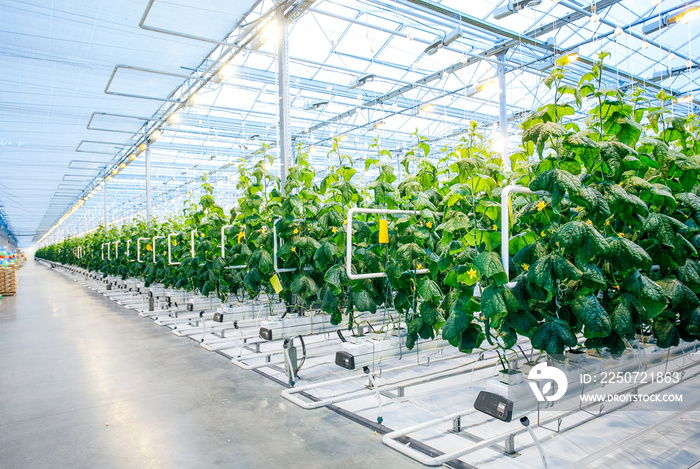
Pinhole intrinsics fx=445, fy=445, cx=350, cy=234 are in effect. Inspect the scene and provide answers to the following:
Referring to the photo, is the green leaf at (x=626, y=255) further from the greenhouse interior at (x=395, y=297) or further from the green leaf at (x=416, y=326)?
the green leaf at (x=416, y=326)

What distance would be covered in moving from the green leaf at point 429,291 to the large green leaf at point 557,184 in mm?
1115

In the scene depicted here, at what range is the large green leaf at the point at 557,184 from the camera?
75.7 inches

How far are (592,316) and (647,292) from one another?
354 millimetres

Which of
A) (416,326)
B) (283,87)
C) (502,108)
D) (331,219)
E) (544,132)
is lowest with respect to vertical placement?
(416,326)

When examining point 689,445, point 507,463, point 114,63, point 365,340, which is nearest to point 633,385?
point 689,445

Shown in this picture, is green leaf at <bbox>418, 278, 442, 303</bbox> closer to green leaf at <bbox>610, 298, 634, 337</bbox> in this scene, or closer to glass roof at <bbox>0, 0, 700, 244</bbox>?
green leaf at <bbox>610, 298, 634, 337</bbox>

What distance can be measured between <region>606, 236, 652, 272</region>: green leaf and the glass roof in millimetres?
1156

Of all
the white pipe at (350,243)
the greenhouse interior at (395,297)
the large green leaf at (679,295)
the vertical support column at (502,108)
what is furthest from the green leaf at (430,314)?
the vertical support column at (502,108)

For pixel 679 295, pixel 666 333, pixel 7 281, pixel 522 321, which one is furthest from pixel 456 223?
pixel 7 281

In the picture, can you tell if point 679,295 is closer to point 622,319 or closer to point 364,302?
point 622,319

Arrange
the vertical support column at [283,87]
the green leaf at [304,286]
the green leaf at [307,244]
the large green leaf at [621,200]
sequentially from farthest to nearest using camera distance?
the vertical support column at [283,87]
the green leaf at [304,286]
the green leaf at [307,244]
the large green leaf at [621,200]

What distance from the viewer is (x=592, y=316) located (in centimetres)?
201

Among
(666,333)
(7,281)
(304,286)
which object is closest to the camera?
(666,333)

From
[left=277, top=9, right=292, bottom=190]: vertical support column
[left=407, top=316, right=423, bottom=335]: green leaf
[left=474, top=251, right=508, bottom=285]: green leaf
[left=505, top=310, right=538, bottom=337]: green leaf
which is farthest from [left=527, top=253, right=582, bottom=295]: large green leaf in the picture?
[left=277, top=9, right=292, bottom=190]: vertical support column
